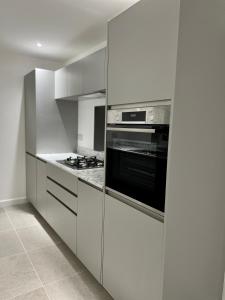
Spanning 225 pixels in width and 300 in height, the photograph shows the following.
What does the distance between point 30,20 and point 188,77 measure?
75.3 inches

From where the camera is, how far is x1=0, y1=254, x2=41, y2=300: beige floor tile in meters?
1.92

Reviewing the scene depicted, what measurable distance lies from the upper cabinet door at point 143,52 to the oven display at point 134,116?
0.08 m

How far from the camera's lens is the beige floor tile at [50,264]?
212 cm

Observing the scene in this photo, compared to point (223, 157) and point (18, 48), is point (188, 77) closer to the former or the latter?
point (223, 157)

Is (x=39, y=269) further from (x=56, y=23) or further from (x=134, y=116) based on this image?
(x=56, y=23)

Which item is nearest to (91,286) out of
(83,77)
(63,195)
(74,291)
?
(74,291)

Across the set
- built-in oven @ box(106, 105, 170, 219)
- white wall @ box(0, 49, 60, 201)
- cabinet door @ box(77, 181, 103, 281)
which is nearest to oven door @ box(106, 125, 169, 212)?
built-in oven @ box(106, 105, 170, 219)

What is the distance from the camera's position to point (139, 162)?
4.74 ft

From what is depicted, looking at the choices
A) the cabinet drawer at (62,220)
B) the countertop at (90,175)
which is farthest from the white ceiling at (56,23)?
the cabinet drawer at (62,220)

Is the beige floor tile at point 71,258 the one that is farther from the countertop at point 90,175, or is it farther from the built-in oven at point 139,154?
the built-in oven at point 139,154

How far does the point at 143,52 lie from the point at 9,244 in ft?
8.53

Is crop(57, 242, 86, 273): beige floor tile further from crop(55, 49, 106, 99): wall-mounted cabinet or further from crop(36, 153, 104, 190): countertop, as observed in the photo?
crop(55, 49, 106, 99): wall-mounted cabinet

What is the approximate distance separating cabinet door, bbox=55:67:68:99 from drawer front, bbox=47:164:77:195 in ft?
3.29

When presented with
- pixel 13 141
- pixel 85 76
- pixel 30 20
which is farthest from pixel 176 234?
pixel 13 141
